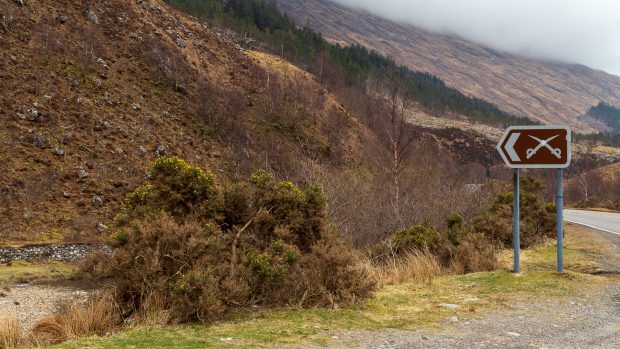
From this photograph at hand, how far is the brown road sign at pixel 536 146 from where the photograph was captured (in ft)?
27.9

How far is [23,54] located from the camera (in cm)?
3856

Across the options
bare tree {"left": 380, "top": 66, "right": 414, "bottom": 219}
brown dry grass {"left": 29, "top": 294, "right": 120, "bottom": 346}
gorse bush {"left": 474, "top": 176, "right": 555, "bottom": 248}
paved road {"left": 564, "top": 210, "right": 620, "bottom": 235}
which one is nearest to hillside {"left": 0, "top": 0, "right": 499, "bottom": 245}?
bare tree {"left": 380, "top": 66, "right": 414, "bottom": 219}

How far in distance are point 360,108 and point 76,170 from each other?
50593mm

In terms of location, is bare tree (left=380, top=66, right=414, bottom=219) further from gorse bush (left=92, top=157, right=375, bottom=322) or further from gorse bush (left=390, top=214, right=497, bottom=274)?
gorse bush (left=92, top=157, right=375, bottom=322)

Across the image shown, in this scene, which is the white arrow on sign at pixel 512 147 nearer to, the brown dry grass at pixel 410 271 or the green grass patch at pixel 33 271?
the brown dry grass at pixel 410 271

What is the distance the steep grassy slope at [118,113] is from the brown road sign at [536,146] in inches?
666

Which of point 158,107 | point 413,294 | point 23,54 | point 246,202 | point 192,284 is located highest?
point 23,54

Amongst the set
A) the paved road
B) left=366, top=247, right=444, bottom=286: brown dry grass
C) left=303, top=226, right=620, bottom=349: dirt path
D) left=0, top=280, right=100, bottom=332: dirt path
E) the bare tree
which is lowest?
left=0, top=280, right=100, bottom=332: dirt path

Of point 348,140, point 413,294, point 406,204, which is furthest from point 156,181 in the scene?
point 348,140

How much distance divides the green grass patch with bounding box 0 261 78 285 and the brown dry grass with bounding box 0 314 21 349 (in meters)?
16.8

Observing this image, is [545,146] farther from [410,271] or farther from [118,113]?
[118,113]

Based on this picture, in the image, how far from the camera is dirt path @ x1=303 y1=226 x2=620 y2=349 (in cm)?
563

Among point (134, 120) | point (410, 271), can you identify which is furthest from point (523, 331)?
point (134, 120)

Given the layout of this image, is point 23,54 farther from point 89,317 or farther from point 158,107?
point 89,317
